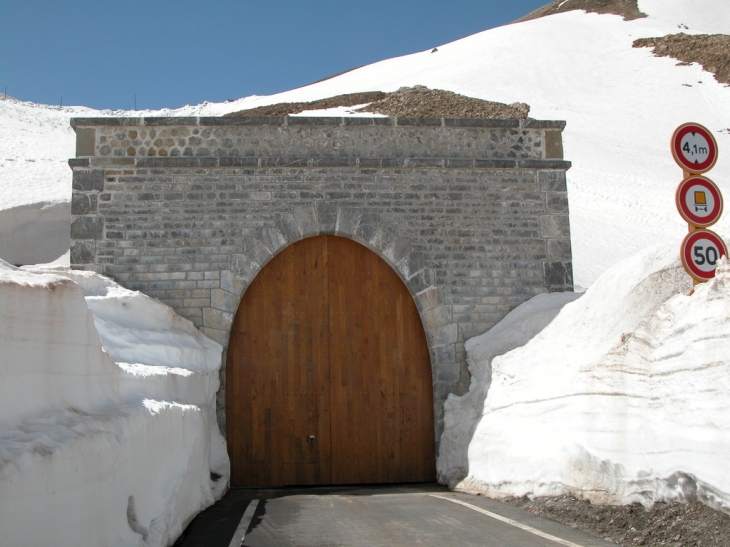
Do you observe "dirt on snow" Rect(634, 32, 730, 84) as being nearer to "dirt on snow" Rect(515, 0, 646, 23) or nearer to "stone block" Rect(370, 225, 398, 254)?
"dirt on snow" Rect(515, 0, 646, 23)

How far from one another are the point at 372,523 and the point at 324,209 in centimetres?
487

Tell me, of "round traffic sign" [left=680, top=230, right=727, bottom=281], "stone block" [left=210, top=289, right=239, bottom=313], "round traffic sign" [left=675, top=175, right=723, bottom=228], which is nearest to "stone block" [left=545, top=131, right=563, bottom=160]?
"round traffic sign" [left=675, top=175, right=723, bottom=228]

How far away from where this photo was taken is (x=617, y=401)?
6465 millimetres

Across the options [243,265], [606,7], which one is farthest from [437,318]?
[606,7]

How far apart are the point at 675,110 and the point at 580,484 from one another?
35430mm

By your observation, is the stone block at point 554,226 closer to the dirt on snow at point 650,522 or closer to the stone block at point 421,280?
the stone block at point 421,280

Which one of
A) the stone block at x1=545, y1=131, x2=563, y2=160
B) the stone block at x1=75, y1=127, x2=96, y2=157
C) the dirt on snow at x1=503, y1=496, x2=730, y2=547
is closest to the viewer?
the dirt on snow at x1=503, y1=496, x2=730, y2=547

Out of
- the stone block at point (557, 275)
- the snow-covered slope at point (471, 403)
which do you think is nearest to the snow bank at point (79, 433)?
the snow-covered slope at point (471, 403)

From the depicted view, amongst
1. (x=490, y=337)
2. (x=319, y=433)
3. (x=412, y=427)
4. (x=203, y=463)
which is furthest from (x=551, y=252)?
(x=203, y=463)

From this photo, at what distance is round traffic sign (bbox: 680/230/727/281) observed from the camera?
632 centimetres

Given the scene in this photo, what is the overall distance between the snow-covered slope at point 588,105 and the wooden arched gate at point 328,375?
8.65 metres

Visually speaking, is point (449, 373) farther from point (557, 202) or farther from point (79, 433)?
point (79, 433)

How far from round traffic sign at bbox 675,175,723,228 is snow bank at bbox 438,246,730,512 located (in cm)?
70

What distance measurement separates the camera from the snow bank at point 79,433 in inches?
140
